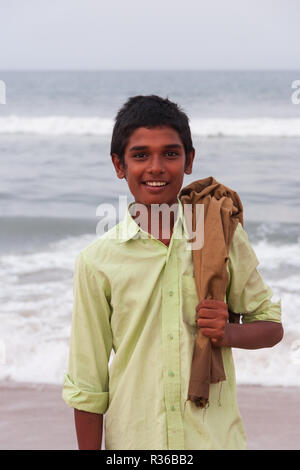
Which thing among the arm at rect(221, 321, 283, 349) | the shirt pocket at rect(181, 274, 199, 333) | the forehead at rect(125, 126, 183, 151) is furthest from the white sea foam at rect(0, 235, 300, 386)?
the forehead at rect(125, 126, 183, 151)

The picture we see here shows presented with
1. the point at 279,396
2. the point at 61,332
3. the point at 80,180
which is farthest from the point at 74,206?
the point at 279,396

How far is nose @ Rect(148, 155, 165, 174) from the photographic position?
1759mm

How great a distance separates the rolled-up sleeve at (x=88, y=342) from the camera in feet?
5.78

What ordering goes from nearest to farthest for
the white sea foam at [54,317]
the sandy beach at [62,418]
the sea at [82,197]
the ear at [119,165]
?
the ear at [119,165] < the sandy beach at [62,418] < the white sea foam at [54,317] < the sea at [82,197]

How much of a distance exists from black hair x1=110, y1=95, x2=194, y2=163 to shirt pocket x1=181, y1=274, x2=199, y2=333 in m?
0.37

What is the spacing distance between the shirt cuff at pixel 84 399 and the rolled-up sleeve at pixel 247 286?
448mm

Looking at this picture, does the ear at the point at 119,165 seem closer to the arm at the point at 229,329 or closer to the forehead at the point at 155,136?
the forehead at the point at 155,136

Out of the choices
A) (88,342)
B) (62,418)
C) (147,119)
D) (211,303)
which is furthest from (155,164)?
(62,418)

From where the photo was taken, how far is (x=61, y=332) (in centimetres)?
469

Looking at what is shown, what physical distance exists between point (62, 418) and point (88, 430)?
1.86 meters

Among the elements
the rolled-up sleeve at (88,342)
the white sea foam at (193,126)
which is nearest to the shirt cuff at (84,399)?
the rolled-up sleeve at (88,342)

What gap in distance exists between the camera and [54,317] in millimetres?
4957

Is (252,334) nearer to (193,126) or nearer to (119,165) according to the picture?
(119,165)
